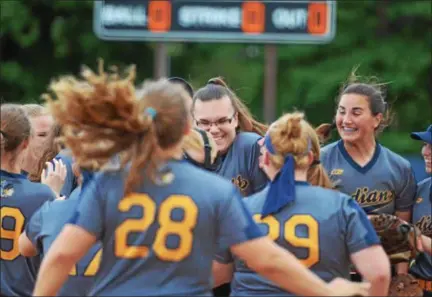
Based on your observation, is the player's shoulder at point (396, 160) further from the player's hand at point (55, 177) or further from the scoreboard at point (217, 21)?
the scoreboard at point (217, 21)

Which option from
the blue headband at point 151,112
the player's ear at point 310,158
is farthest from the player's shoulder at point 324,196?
the blue headband at point 151,112

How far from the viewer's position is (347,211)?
6.11m

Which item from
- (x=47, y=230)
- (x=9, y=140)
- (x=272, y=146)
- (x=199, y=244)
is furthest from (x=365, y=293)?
(x=9, y=140)

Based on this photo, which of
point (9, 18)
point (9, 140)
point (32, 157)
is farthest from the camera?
point (9, 18)

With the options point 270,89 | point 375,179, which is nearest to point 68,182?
point 375,179

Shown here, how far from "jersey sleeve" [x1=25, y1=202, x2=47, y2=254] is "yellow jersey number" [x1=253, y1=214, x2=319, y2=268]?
1061 mm

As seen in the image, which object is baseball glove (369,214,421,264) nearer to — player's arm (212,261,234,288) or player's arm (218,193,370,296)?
player's arm (212,261,234,288)

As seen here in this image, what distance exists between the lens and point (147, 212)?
517 cm

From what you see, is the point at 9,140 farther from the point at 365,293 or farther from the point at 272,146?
the point at 365,293

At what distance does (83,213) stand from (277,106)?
18.2m

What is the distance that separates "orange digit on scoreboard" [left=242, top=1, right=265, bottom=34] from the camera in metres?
16.3

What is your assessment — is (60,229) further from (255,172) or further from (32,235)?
(255,172)

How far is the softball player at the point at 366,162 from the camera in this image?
8.03 meters

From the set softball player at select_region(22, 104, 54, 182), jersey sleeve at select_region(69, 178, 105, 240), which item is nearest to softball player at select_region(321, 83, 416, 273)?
softball player at select_region(22, 104, 54, 182)
